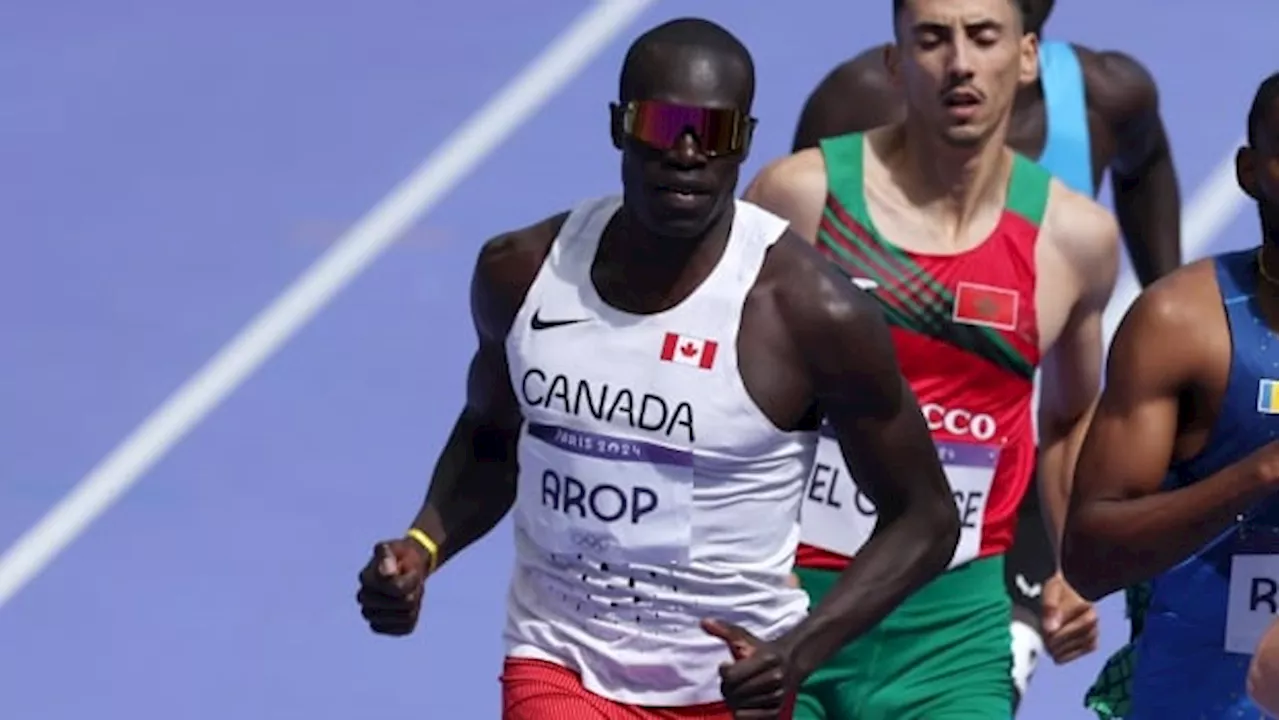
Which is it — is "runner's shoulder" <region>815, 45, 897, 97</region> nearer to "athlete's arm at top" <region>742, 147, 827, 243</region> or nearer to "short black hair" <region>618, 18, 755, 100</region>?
"athlete's arm at top" <region>742, 147, 827, 243</region>

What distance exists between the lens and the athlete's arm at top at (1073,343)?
25.1ft

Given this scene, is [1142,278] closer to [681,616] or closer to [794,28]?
[681,616]

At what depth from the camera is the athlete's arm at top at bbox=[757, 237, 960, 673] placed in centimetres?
632

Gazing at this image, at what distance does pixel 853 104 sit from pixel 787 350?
2173 millimetres

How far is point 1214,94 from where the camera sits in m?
13.4

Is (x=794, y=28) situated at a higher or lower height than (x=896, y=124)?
higher

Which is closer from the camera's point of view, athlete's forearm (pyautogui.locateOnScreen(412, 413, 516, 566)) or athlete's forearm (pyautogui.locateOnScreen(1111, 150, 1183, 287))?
athlete's forearm (pyautogui.locateOnScreen(412, 413, 516, 566))

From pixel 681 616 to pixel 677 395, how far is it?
15.5 inches

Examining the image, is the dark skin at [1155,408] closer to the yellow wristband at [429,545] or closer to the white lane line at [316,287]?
the yellow wristband at [429,545]

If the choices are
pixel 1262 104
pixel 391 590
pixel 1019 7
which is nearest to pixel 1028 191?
pixel 1019 7

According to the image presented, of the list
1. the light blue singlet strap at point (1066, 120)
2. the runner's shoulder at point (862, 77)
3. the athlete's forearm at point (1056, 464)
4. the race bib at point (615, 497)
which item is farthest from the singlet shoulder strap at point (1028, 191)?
the race bib at point (615, 497)

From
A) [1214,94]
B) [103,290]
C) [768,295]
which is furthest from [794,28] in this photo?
[768,295]

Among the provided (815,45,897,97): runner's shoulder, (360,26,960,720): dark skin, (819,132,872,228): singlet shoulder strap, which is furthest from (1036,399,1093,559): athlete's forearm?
(360,26,960,720): dark skin

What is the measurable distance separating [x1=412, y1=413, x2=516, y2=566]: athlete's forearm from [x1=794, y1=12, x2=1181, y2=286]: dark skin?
5.78ft
